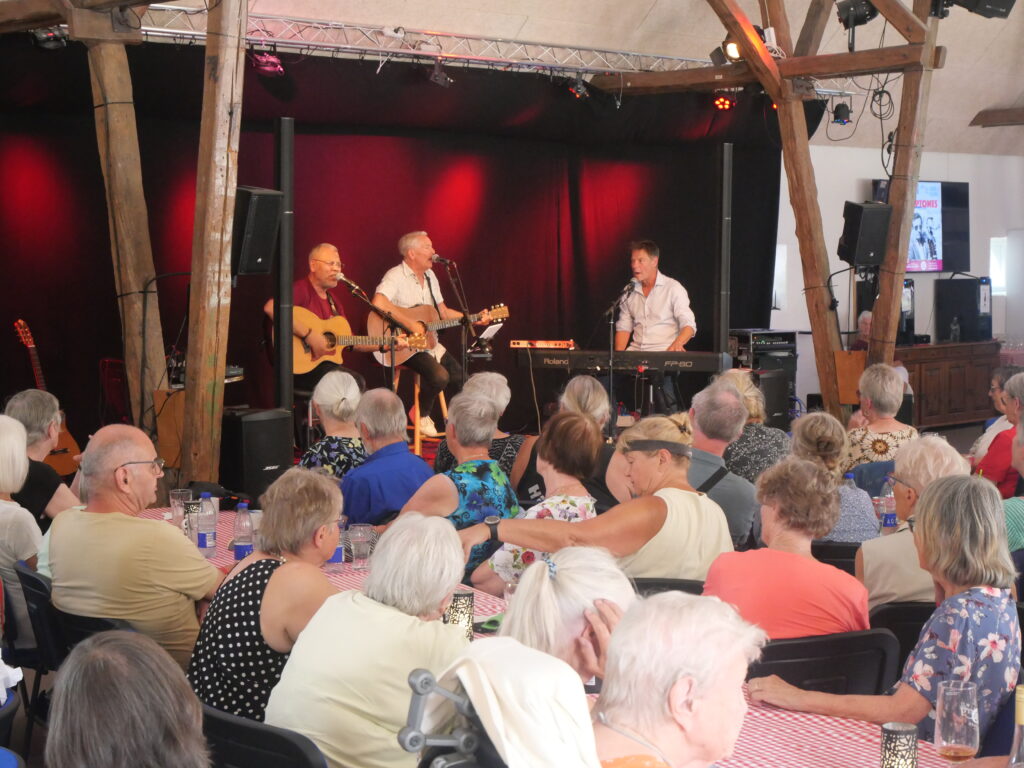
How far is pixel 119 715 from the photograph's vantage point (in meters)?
1.65

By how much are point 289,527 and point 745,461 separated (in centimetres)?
287

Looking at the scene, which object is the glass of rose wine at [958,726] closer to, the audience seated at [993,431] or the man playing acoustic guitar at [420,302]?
the audience seated at [993,431]

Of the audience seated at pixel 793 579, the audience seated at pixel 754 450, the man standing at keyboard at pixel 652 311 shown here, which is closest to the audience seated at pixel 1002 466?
the audience seated at pixel 754 450

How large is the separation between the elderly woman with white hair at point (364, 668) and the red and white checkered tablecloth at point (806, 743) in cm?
61

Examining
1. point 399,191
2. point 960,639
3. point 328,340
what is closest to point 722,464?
point 960,639

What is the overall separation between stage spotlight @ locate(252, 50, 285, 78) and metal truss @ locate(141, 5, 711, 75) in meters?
0.06

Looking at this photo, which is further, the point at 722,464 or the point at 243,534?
the point at 722,464

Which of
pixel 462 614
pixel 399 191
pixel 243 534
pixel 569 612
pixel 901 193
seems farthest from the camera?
pixel 399 191

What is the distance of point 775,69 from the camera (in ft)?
29.9

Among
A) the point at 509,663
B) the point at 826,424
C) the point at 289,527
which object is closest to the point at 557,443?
the point at 289,527

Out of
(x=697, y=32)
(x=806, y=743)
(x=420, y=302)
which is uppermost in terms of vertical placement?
(x=697, y=32)

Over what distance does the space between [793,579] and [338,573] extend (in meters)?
1.53

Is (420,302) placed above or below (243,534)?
above

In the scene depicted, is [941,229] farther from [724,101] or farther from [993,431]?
[993,431]
